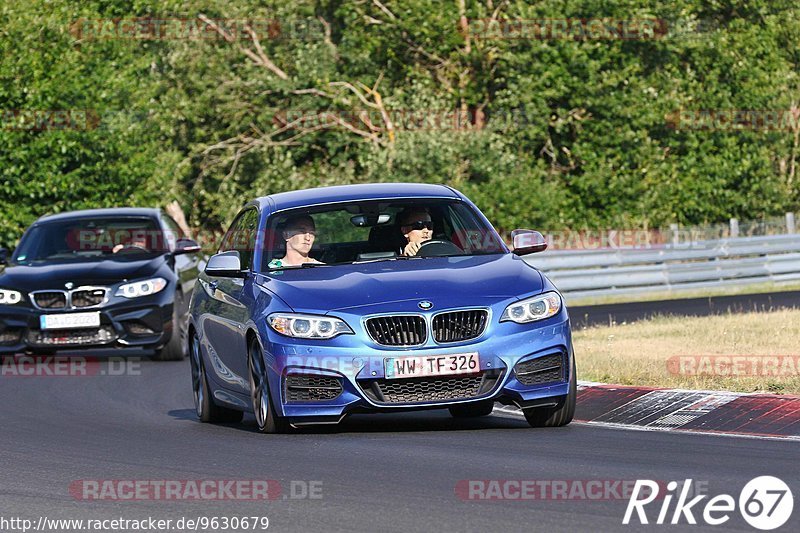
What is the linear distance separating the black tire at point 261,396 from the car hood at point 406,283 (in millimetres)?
427

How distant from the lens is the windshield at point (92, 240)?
1892cm

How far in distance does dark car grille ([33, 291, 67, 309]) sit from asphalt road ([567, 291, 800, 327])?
7626mm

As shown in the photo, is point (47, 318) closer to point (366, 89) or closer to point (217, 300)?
point (217, 300)

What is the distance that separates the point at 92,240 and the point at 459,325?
985cm

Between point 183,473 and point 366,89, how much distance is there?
33210 millimetres

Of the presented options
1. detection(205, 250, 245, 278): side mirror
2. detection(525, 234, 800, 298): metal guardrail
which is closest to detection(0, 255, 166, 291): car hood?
detection(205, 250, 245, 278): side mirror

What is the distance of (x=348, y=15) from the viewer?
43469mm

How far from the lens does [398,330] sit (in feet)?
32.8

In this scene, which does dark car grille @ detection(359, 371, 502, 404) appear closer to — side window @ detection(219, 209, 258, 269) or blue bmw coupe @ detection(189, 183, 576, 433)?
blue bmw coupe @ detection(189, 183, 576, 433)

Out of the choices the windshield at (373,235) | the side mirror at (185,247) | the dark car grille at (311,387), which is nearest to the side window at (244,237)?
the windshield at (373,235)

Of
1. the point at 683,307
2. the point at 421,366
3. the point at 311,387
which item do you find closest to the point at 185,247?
the point at 311,387

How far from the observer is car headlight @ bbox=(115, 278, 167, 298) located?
717 inches

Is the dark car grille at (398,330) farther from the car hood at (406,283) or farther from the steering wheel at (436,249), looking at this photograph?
the steering wheel at (436,249)

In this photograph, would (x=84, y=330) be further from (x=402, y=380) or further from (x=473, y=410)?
(x=402, y=380)
